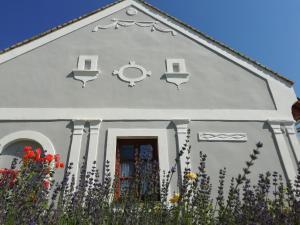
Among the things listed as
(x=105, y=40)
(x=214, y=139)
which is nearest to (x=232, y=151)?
(x=214, y=139)

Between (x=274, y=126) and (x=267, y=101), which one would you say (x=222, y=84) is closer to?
(x=267, y=101)

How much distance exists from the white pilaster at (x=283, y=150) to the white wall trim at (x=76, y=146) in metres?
4.19

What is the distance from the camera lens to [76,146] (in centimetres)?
582

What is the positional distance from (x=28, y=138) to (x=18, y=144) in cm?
29

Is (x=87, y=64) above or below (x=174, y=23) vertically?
below

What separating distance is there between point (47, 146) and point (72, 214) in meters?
3.28

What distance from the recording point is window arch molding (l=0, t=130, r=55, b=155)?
582 cm

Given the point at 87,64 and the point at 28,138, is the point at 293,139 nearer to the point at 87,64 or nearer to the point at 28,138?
the point at 87,64

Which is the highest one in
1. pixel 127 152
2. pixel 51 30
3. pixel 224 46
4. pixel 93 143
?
pixel 51 30

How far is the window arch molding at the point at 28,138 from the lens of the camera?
19.1 feet

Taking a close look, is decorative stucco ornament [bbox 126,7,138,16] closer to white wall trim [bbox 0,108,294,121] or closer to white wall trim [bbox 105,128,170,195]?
white wall trim [bbox 0,108,294,121]

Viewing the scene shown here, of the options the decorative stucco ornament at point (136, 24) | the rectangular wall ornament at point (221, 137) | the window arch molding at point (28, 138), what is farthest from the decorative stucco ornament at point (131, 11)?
the window arch molding at point (28, 138)

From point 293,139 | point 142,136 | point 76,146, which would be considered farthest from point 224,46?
point 76,146

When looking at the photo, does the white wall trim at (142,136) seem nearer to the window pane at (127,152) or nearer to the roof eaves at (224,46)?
the window pane at (127,152)
